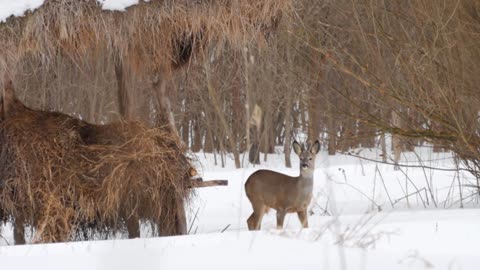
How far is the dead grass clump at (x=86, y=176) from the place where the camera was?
32.9ft

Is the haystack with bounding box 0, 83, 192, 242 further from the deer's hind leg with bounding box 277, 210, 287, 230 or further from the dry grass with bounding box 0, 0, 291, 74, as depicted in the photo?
the deer's hind leg with bounding box 277, 210, 287, 230

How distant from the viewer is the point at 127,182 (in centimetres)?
1016

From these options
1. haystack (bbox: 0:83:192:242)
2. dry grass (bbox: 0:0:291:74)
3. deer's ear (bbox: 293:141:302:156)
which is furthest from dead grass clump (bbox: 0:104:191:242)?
deer's ear (bbox: 293:141:302:156)

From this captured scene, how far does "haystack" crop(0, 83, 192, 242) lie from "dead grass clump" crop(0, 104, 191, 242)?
0.4 inches

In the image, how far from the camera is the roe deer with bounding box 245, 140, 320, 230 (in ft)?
37.9

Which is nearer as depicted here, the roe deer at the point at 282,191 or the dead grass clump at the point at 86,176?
the dead grass clump at the point at 86,176

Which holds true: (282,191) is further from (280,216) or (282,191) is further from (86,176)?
(86,176)

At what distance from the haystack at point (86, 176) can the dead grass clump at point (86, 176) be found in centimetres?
1

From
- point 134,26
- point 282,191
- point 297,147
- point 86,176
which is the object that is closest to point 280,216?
point 282,191

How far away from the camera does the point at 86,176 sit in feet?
33.3

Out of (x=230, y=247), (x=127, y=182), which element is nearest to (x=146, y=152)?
(x=127, y=182)

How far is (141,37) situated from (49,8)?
1.16 meters

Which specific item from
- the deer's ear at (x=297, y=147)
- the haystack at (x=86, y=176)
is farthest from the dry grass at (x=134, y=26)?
the deer's ear at (x=297, y=147)

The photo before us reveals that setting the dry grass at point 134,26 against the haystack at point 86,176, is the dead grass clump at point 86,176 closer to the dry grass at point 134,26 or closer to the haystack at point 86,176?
the haystack at point 86,176
